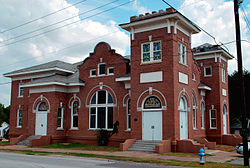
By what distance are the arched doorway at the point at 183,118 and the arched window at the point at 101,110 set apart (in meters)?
6.74

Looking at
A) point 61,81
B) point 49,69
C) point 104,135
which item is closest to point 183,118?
point 104,135

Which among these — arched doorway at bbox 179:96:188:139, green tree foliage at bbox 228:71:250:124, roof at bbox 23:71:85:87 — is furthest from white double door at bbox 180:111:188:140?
green tree foliage at bbox 228:71:250:124

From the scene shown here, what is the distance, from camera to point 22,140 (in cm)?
2748

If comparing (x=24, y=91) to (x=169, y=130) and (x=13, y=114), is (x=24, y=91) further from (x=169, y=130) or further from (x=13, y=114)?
(x=169, y=130)

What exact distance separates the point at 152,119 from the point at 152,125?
1.46ft

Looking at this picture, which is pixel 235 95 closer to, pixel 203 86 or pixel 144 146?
pixel 203 86

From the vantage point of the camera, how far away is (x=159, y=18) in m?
21.0

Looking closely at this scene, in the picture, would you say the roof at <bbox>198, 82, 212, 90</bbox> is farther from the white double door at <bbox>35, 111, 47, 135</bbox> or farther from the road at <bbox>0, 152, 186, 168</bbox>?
the white double door at <bbox>35, 111, 47, 135</bbox>

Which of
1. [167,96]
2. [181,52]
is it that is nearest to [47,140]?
[167,96]

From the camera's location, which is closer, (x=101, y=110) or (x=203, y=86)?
(x=101, y=110)

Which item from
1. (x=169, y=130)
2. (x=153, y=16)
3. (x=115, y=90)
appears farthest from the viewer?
(x=115, y=90)

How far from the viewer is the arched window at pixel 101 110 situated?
84.9 ft

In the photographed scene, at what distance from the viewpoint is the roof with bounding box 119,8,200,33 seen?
2072cm

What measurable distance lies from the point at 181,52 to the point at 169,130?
21.1 feet
